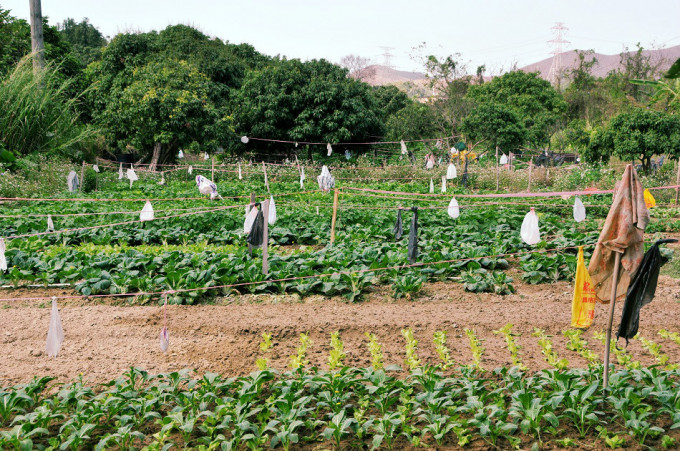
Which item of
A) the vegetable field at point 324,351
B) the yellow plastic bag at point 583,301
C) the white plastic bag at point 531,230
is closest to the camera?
the vegetable field at point 324,351

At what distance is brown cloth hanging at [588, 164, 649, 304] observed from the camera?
4.09 meters

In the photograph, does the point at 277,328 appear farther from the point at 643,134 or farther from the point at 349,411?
the point at 643,134

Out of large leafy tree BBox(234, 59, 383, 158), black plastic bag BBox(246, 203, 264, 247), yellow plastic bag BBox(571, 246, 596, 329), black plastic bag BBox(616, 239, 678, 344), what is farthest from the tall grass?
black plastic bag BBox(616, 239, 678, 344)

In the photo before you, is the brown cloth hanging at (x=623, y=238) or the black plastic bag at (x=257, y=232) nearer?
the brown cloth hanging at (x=623, y=238)

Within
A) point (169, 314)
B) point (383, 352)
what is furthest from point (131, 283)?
point (383, 352)

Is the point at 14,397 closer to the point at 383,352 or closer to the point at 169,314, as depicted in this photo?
the point at 169,314

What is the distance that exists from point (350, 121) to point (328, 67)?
12.0ft

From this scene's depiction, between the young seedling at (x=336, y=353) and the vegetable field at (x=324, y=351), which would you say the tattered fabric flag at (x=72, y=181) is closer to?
the vegetable field at (x=324, y=351)

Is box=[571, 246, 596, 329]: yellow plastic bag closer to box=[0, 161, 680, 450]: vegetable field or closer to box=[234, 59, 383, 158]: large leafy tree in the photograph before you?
box=[0, 161, 680, 450]: vegetable field

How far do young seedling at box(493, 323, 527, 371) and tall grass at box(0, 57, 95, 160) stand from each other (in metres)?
16.4

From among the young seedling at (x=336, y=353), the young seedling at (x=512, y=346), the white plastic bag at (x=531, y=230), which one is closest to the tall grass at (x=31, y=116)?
the young seedling at (x=336, y=353)

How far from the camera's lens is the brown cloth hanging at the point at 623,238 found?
409 centimetres

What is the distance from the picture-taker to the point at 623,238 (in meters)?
4.12

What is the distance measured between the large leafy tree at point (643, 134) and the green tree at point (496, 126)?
5.82 meters
